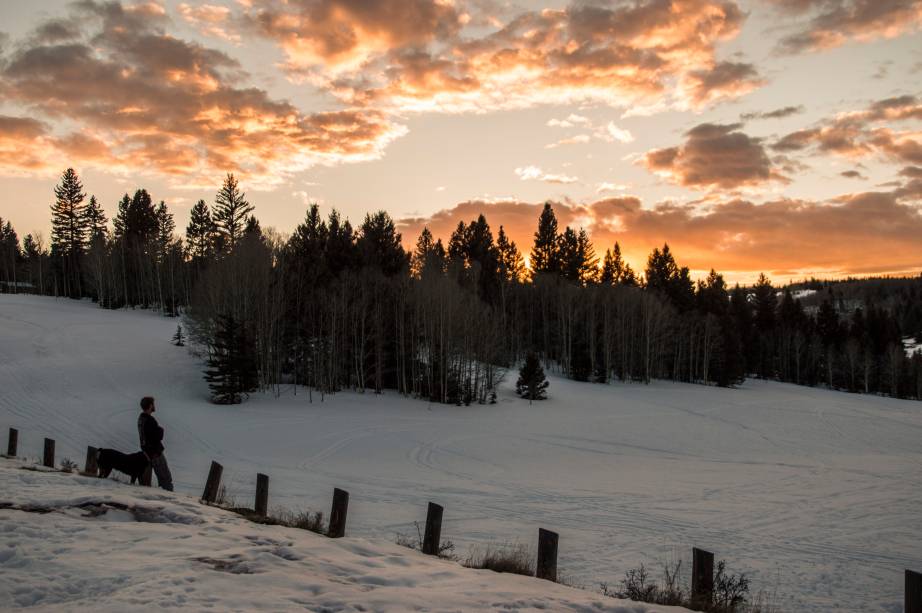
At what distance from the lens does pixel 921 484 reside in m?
24.9

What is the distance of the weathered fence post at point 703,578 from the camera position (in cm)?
740

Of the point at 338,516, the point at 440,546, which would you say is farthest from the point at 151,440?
the point at 440,546

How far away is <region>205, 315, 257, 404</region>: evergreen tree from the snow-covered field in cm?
184

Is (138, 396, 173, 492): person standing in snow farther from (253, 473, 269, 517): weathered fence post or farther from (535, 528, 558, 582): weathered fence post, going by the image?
(535, 528, 558, 582): weathered fence post

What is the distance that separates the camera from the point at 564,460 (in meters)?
28.9

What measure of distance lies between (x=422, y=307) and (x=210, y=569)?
40.9 metres

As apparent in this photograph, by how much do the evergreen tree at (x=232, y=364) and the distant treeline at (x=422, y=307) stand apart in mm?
130

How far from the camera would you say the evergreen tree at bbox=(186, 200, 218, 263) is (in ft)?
276

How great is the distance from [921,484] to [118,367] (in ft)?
172

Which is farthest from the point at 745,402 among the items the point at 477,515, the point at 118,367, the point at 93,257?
the point at 93,257

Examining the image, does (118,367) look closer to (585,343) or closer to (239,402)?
(239,402)

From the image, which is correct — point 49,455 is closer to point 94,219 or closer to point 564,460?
point 564,460

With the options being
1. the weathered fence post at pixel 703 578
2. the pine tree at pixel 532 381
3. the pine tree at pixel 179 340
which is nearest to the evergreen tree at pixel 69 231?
the pine tree at pixel 179 340

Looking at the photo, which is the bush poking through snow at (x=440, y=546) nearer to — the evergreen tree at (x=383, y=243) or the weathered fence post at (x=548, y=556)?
the weathered fence post at (x=548, y=556)
